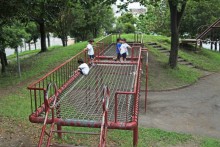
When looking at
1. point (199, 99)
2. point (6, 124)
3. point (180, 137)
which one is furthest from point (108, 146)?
point (199, 99)

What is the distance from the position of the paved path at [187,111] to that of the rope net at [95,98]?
1.69 m

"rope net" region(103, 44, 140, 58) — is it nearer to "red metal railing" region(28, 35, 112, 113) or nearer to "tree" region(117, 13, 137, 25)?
"red metal railing" region(28, 35, 112, 113)

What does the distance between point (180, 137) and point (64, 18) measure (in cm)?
2205

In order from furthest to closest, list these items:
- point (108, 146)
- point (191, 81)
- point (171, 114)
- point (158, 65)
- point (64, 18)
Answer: point (64, 18) < point (158, 65) < point (191, 81) < point (171, 114) < point (108, 146)

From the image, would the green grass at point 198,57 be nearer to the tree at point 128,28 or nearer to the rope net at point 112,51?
the rope net at point 112,51

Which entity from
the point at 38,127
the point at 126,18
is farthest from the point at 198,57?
the point at 38,127

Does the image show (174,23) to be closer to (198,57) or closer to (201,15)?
(198,57)

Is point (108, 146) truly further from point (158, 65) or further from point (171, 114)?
point (158, 65)

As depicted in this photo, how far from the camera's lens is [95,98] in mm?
11234

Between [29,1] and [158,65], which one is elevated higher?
[29,1]

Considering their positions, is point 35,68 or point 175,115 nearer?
point 175,115

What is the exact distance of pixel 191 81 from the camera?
18.0 metres

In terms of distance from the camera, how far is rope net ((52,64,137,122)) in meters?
7.94

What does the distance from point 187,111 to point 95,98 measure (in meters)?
4.26
